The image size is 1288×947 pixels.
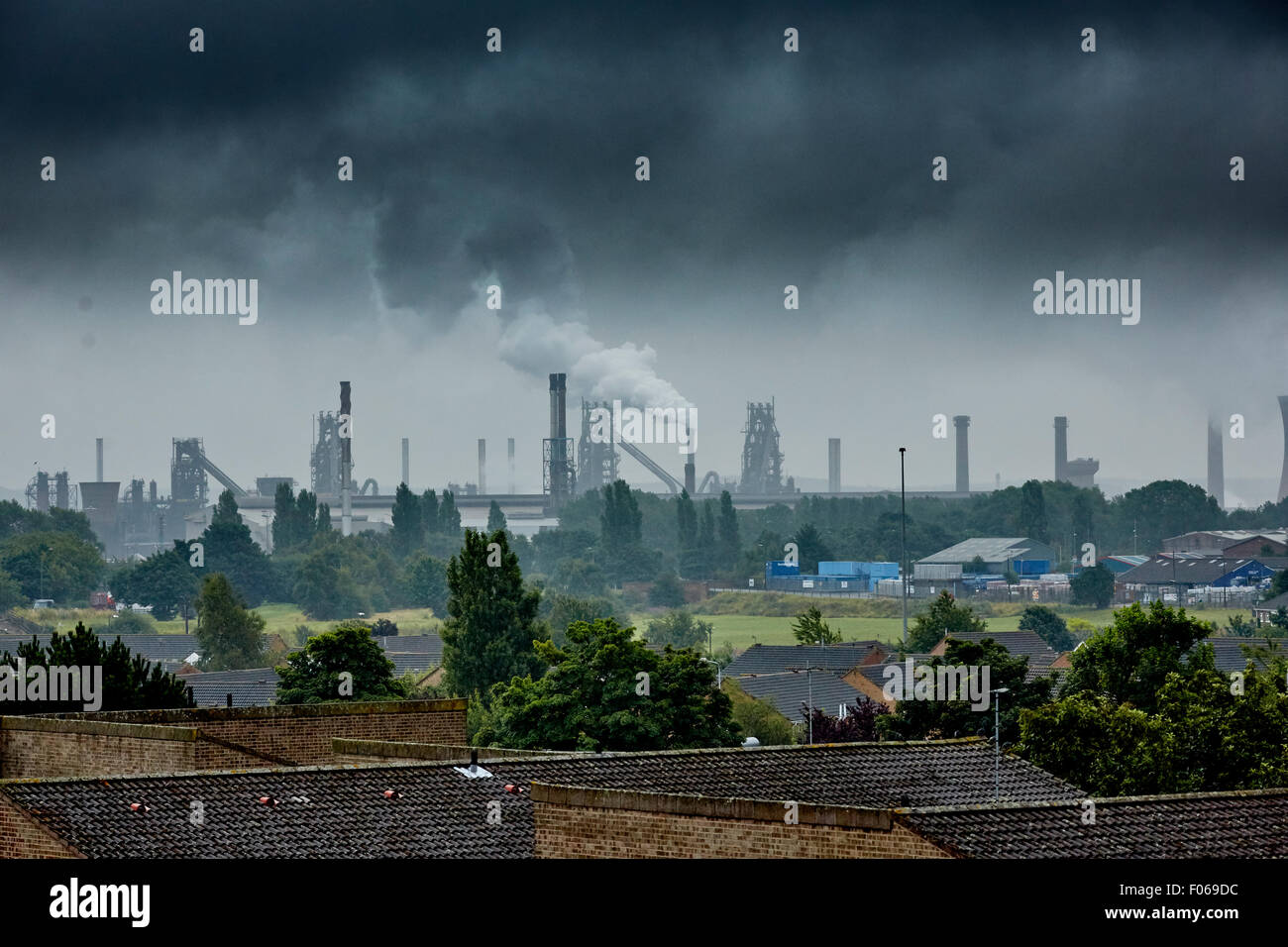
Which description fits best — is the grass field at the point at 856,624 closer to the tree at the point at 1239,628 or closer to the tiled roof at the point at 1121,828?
the tree at the point at 1239,628

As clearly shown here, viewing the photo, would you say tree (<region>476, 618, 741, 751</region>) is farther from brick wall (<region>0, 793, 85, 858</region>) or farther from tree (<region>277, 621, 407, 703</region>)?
brick wall (<region>0, 793, 85, 858</region>)

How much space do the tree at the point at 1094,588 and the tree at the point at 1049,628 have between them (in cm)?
4000

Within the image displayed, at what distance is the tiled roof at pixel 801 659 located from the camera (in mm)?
96375

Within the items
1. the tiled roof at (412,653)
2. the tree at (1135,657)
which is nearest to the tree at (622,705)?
the tree at (1135,657)

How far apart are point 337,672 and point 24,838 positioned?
4126 cm

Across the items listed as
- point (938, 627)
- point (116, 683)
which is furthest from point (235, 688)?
point (938, 627)

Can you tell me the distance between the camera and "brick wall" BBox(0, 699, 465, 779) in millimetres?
26953

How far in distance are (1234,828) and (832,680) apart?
210 feet

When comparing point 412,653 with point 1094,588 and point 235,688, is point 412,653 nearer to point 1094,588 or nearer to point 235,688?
point 235,688

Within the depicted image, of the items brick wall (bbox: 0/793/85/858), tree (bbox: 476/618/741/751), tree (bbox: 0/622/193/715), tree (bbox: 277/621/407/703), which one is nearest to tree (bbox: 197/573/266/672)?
tree (bbox: 277/621/407/703)

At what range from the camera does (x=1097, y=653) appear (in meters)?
55.1

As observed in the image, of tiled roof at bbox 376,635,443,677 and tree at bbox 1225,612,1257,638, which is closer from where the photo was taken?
tiled roof at bbox 376,635,443,677

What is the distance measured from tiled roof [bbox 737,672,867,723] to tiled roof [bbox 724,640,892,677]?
9464mm
